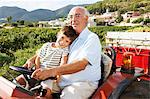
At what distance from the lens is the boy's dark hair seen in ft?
10.5

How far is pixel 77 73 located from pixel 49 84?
265 mm


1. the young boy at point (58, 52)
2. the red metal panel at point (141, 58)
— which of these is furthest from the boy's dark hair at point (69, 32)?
the red metal panel at point (141, 58)

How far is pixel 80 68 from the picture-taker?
2.95m

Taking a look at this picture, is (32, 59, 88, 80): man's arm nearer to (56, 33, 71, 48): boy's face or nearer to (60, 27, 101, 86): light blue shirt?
(60, 27, 101, 86): light blue shirt

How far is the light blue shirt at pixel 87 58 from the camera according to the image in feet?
9.96

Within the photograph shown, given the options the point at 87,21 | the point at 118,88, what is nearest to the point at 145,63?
the point at 87,21

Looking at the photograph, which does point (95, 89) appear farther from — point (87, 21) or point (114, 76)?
point (87, 21)

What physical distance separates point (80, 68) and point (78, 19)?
0.52 meters

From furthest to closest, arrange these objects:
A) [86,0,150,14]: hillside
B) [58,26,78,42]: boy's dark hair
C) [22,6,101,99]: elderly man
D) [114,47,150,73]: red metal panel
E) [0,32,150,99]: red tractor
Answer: [86,0,150,14]: hillside
[114,47,150,73]: red metal panel
[58,26,78,42]: boy's dark hair
[22,6,101,99]: elderly man
[0,32,150,99]: red tractor

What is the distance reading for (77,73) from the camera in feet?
9.96

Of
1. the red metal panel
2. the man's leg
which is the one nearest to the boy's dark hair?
the man's leg

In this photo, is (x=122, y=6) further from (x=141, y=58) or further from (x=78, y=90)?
(x=78, y=90)

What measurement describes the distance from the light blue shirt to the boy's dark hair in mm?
83

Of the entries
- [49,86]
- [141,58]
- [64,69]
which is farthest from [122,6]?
[64,69]
